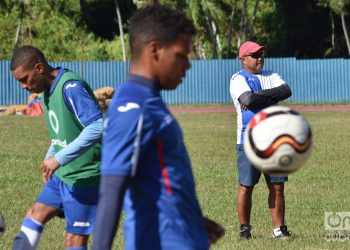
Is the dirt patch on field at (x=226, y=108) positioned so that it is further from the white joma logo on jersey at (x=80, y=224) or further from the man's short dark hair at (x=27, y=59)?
the white joma logo on jersey at (x=80, y=224)

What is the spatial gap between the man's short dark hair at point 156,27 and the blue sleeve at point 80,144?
227cm

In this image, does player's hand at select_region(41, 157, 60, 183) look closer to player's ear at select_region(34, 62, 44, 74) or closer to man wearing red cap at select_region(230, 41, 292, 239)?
player's ear at select_region(34, 62, 44, 74)

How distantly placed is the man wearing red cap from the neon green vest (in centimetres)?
296

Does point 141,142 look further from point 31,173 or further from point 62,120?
point 31,173

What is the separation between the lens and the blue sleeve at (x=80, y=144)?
6.83m

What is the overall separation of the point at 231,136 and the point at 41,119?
10891 millimetres

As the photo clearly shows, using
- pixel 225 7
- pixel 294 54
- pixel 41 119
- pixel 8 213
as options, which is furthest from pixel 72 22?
pixel 8 213

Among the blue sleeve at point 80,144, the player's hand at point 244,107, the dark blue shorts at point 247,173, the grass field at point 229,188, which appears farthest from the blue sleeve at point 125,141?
the dark blue shorts at point 247,173

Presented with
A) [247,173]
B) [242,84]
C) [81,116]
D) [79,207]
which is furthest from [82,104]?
[247,173]

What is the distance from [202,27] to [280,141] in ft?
149

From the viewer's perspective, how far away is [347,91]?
4556 cm

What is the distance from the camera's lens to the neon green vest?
7.12 meters

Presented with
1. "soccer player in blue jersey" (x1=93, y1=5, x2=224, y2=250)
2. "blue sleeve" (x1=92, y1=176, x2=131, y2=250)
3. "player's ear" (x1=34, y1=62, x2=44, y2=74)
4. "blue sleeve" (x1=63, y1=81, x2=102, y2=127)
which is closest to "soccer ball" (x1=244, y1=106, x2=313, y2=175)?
"soccer player in blue jersey" (x1=93, y1=5, x2=224, y2=250)

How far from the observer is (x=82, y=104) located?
276 inches
